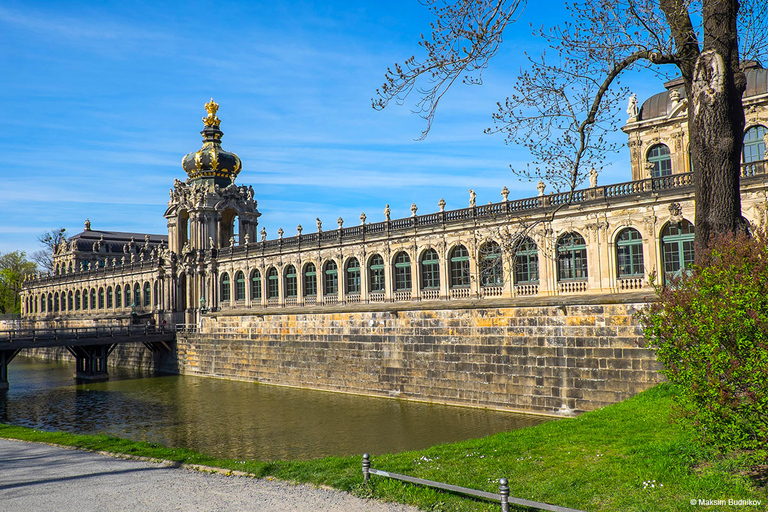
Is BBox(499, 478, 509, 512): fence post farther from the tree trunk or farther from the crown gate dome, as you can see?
the crown gate dome

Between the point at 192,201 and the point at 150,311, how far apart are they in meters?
14.1

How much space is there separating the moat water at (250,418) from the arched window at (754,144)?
1722 centimetres

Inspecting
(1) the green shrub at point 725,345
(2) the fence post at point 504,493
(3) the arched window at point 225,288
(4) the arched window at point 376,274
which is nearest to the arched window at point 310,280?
(4) the arched window at point 376,274

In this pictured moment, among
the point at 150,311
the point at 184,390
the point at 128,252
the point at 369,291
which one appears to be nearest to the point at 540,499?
the point at 369,291

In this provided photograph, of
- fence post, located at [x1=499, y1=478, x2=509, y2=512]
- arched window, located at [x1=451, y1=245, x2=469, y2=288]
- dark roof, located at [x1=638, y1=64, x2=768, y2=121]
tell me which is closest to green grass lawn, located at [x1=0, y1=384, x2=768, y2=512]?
fence post, located at [x1=499, y1=478, x2=509, y2=512]

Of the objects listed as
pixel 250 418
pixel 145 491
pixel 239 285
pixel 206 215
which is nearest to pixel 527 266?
pixel 250 418

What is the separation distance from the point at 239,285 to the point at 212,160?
49.4 ft

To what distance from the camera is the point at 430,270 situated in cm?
3897

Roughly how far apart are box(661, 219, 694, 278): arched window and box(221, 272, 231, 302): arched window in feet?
127

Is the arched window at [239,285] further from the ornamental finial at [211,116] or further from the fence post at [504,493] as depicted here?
the fence post at [504,493]

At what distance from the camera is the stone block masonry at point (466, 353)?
2578cm

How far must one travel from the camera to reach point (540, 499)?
10.4 m

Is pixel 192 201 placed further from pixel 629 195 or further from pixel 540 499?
pixel 540 499

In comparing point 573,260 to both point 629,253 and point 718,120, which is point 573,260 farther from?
point 718,120
